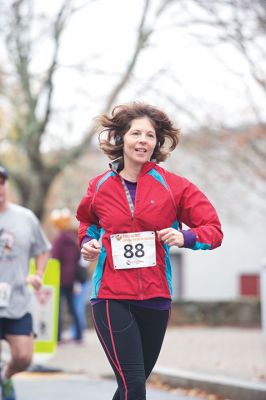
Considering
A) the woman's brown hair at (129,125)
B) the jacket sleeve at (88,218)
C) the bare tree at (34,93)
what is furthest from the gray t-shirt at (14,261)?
the bare tree at (34,93)

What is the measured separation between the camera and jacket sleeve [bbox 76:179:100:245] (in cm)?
461

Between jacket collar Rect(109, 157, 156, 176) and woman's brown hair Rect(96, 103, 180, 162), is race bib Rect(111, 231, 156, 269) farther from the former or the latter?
woman's brown hair Rect(96, 103, 180, 162)

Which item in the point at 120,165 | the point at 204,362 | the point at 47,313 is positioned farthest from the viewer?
the point at 204,362

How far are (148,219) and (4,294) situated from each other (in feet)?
7.61

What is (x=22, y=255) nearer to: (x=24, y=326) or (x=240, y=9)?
(x=24, y=326)

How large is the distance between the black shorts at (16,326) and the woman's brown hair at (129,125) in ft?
7.29

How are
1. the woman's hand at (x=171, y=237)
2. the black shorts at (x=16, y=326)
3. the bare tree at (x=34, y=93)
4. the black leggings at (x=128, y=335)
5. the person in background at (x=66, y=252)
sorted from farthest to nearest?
1. the bare tree at (x=34, y=93)
2. the person in background at (x=66, y=252)
3. the black shorts at (x=16, y=326)
4. the black leggings at (x=128, y=335)
5. the woman's hand at (x=171, y=237)

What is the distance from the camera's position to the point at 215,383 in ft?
27.7

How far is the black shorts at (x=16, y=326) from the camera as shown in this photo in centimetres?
653

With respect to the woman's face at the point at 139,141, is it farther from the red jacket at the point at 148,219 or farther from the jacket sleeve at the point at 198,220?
the jacket sleeve at the point at 198,220

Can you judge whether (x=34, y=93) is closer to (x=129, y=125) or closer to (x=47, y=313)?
(x=47, y=313)

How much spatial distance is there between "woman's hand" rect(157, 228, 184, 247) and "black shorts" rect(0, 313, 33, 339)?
8.54 feet

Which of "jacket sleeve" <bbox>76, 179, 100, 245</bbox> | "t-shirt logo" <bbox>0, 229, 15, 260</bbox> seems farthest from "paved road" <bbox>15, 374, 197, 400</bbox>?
"jacket sleeve" <bbox>76, 179, 100, 245</bbox>

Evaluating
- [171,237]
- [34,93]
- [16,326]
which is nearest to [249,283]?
[34,93]
